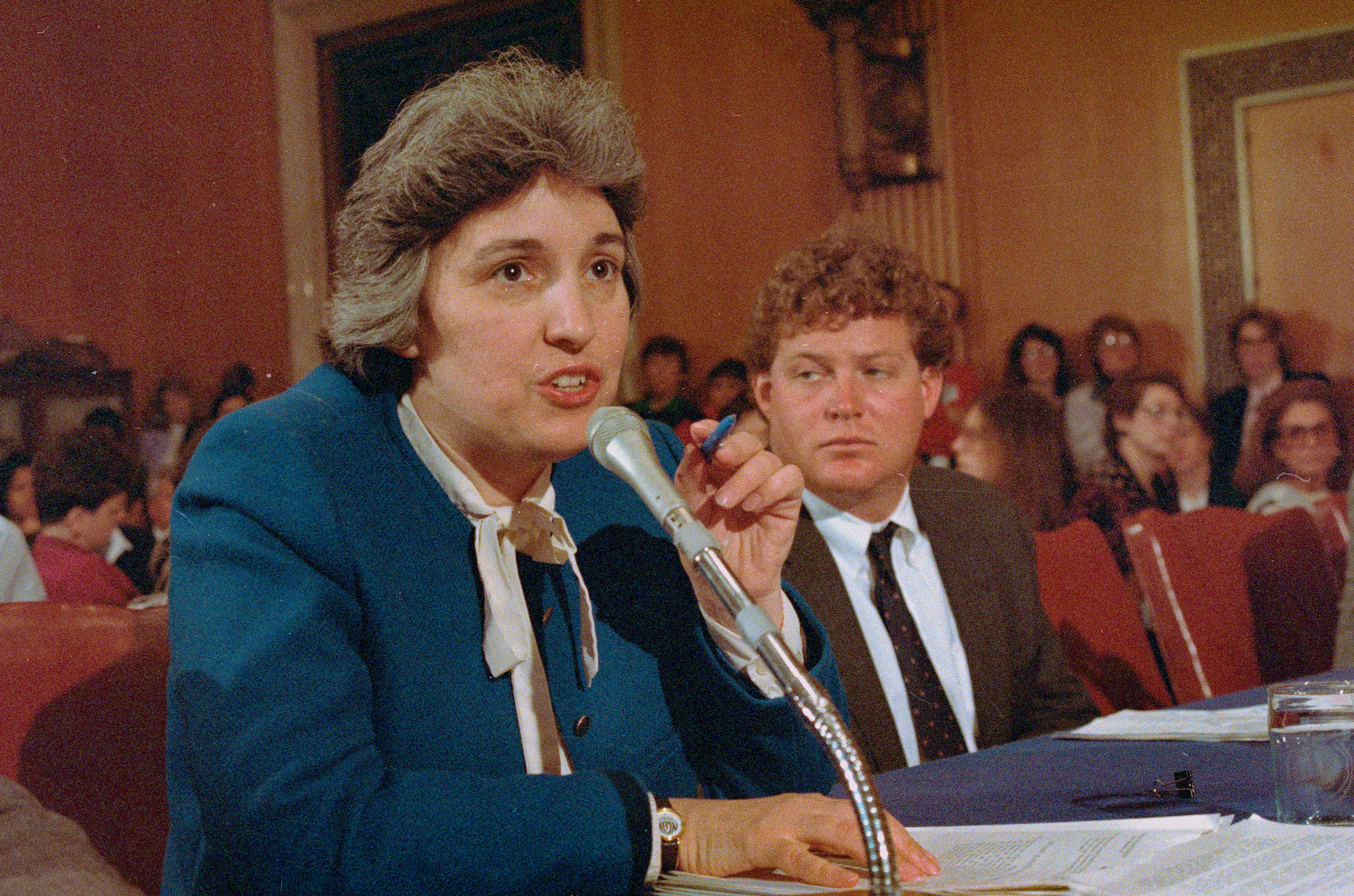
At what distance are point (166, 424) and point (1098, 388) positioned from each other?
4061mm

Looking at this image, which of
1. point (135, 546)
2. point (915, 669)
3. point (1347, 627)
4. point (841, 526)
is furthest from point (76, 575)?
point (1347, 627)

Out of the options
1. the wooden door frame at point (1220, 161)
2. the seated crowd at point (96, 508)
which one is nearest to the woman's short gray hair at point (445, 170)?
the seated crowd at point (96, 508)

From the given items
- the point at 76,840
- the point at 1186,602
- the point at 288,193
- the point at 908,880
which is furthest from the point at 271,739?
the point at 1186,602

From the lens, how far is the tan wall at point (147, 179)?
65.3 inches

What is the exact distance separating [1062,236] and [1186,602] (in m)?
3.58

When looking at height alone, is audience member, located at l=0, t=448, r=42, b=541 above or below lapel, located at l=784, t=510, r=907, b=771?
above

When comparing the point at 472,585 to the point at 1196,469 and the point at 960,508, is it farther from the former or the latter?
the point at 1196,469

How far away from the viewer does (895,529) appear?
1849 mm

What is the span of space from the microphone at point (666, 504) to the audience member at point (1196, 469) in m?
4.41

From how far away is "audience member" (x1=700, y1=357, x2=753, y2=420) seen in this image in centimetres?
388

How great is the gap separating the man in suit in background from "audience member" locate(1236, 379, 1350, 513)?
2.98 metres

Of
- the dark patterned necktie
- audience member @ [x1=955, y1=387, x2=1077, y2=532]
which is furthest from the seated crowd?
audience member @ [x1=955, y1=387, x2=1077, y2=532]

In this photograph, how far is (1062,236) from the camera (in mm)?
5836

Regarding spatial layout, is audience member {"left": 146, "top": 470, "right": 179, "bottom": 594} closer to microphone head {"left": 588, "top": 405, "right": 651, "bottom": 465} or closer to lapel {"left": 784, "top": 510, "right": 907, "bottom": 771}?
lapel {"left": 784, "top": 510, "right": 907, "bottom": 771}
